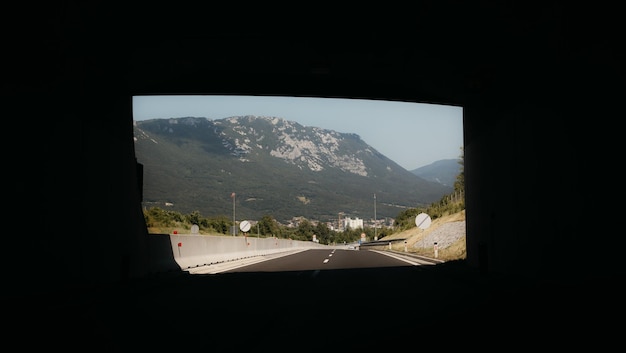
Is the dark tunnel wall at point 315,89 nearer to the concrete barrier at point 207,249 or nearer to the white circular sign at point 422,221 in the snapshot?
the concrete barrier at point 207,249

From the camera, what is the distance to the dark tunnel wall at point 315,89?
1096 centimetres

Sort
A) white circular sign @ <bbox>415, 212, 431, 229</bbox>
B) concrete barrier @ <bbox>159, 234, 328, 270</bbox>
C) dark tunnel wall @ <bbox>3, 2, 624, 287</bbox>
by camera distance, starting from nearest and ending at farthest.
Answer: dark tunnel wall @ <bbox>3, 2, 624, 287</bbox> → concrete barrier @ <bbox>159, 234, 328, 270</bbox> → white circular sign @ <bbox>415, 212, 431, 229</bbox>

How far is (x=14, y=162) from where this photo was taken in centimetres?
1095

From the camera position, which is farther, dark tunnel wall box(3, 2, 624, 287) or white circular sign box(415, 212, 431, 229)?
white circular sign box(415, 212, 431, 229)

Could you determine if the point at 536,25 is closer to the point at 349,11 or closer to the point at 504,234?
the point at 349,11

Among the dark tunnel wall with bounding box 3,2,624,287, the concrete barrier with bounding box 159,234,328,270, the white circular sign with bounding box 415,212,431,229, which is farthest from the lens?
the white circular sign with bounding box 415,212,431,229

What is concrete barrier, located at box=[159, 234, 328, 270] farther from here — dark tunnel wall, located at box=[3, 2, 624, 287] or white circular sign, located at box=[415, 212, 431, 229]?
white circular sign, located at box=[415, 212, 431, 229]

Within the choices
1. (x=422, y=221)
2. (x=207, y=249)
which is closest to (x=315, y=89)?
(x=207, y=249)

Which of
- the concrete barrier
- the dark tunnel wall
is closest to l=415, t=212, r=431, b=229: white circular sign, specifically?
the concrete barrier

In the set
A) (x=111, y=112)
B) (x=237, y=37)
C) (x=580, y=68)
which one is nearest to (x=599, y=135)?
(x=580, y=68)

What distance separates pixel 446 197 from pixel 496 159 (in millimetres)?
57331

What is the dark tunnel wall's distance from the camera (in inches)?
432

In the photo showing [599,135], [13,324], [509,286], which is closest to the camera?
[13,324]

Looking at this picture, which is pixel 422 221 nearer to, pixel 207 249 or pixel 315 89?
pixel 207 249
